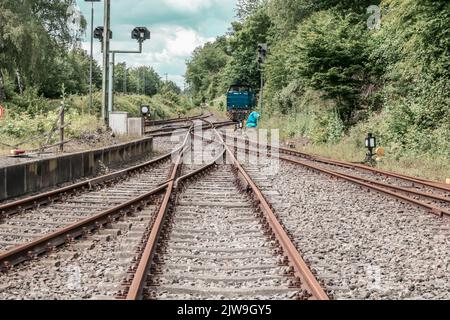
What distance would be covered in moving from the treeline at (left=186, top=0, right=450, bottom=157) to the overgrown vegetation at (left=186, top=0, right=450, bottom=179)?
0.10ft

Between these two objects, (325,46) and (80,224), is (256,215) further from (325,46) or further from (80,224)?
(325,46)

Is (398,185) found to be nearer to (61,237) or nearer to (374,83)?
(61,237)

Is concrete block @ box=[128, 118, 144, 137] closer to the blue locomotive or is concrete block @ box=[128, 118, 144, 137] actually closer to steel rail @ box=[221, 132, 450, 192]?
steel rail @ box=[221, 132, 450, 192]

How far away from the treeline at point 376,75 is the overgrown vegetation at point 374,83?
3 centimetres

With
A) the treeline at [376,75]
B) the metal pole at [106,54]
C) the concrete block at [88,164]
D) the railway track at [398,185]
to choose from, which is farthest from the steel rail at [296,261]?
the metal pole at [106,54]

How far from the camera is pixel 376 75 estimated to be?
2397 cm

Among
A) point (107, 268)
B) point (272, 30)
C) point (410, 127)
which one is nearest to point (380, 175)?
point (410, 127)

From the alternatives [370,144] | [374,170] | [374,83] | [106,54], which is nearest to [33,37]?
[106,54]

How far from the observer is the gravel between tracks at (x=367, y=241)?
5.20m

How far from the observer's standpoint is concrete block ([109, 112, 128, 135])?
78.2ft

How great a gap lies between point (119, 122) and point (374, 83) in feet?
35.4

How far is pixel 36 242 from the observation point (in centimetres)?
614

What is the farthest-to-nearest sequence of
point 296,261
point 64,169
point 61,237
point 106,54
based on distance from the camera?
point 106,54 < point 64,169 < point 61,237 < point 296,261

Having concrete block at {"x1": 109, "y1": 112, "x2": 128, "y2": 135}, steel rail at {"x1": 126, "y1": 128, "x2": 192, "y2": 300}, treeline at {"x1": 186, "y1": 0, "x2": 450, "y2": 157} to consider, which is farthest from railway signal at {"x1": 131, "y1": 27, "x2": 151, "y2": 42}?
steel rail at {"x1": 126, "y1": 128, "x2": 192, "y2": 300}
